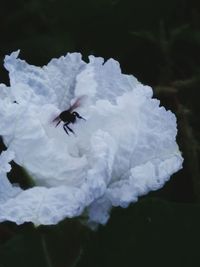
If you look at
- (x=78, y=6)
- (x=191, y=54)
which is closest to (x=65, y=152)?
(x=78, y=6)

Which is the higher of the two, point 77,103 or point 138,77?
point 138,77

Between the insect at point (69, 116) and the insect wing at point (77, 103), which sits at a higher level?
the insect wing at point (77, 103)

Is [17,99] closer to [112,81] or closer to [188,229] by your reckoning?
[112,81]

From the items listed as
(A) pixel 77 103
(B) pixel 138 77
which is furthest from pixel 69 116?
(B) pixel 138 77

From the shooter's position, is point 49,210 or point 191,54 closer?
point 49,210

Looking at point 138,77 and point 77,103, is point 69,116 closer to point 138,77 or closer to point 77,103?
point 77,103
